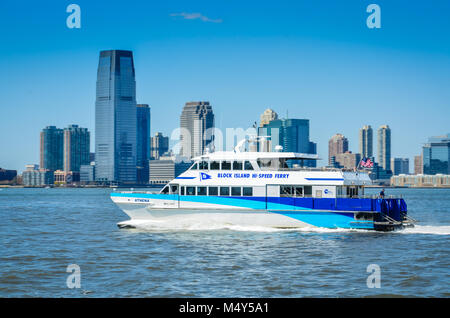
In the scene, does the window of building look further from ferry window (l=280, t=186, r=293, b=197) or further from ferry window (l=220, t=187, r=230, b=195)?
ferry window (l=280, t=186, r=293, b=197)

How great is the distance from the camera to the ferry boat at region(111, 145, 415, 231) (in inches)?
1171

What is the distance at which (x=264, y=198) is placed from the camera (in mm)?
30078

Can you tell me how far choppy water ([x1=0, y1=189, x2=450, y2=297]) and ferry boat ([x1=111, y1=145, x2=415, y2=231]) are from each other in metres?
0.67

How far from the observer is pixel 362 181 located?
32.0 m

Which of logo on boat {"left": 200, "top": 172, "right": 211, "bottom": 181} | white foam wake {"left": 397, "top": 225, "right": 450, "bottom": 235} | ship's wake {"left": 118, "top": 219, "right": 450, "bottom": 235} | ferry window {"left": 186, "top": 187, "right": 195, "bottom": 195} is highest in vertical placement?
logo on boat {"left": 200, "top": 172, "right": 211, "bottom": 181}

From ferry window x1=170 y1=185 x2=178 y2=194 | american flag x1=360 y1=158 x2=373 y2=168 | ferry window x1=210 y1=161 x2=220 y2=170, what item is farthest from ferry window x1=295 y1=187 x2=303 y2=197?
ferry window x1=170 y1=185 x2=178 y2=194

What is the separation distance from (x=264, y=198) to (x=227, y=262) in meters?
9.30

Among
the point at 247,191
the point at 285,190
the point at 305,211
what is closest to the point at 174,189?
the point at 247,191

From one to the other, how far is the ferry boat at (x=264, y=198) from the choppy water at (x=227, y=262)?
67 cm

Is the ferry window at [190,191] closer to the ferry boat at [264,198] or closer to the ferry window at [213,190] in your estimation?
the ferry boat at [264,198]

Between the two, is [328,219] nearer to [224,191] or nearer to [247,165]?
[247,165]

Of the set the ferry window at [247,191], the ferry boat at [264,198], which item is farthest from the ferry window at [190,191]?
the ferry window at [247,191]
